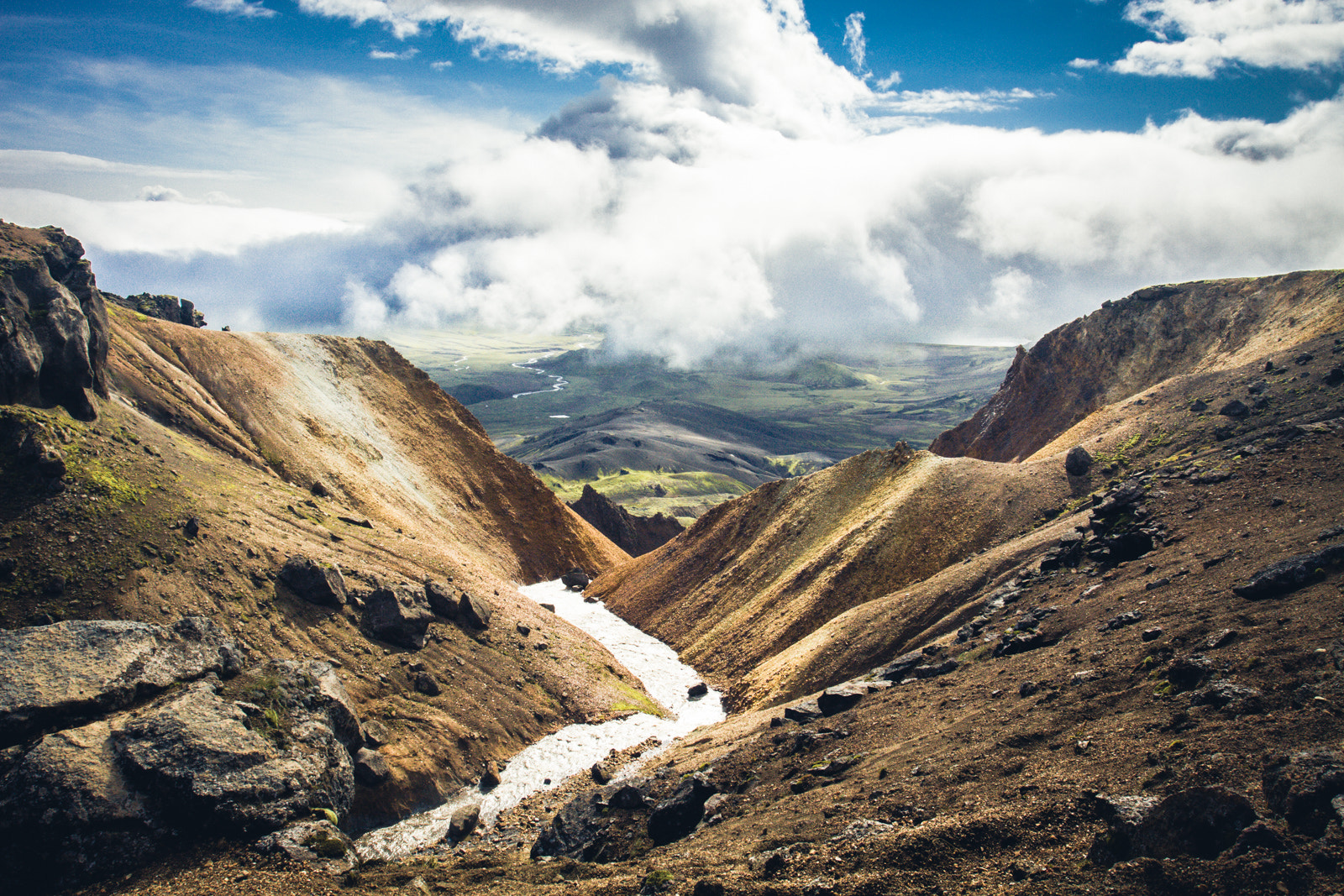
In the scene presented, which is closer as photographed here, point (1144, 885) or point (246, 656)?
point (1144, 885)

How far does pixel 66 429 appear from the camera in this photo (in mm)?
59875

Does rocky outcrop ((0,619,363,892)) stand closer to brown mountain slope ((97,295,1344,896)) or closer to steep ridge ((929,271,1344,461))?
brown mountain slope ((97,295,1344,896))

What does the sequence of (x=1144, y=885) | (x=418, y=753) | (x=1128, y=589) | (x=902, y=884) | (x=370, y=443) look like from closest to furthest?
(x=1144, y=885) < (x=902, y=884) < (x=1128, y=589) < (x=418, y=753) < (x=370, y=443)

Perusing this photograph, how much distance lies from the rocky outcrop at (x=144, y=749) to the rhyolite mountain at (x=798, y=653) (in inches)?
9.0

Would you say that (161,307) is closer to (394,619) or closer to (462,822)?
(394,619)

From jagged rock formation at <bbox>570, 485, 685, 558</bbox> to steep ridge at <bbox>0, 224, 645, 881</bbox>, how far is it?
68.3 metres

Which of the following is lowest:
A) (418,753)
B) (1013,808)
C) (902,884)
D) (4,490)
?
(418,753)

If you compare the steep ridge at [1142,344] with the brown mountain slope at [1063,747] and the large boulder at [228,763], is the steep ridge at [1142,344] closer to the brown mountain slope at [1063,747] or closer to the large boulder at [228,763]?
the brown mountain slope at [1063,747]

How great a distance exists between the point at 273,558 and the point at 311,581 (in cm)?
410

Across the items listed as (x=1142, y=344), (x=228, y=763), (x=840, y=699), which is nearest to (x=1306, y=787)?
(x=840, y=699)

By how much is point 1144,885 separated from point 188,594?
2378 inches

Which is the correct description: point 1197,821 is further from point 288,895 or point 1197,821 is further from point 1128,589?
point 288,895

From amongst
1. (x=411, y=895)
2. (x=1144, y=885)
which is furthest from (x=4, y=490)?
(x=1144, y=885)

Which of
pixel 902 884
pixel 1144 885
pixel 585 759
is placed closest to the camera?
pixel 1144 885
